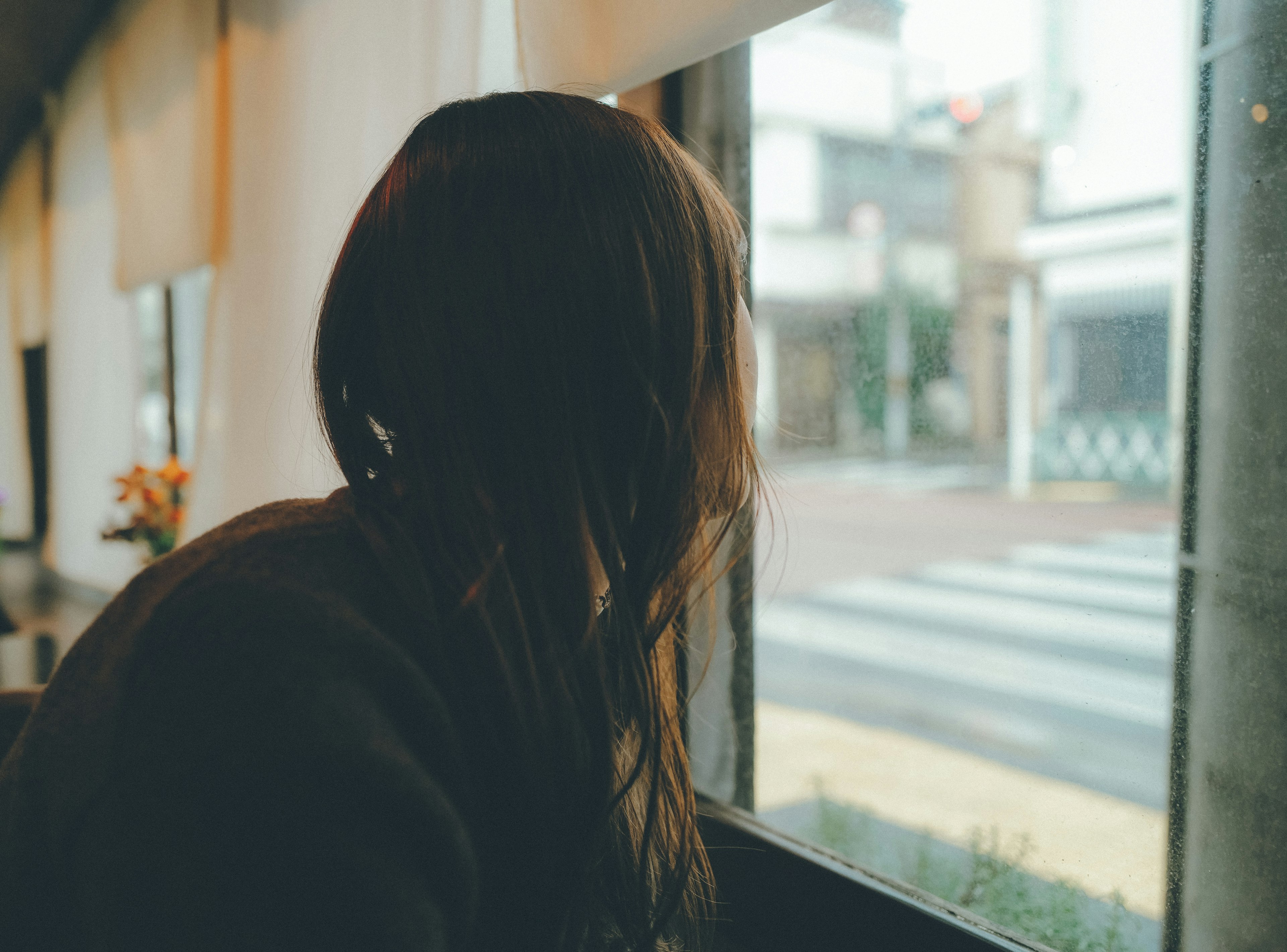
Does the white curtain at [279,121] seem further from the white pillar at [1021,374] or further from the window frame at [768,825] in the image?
the white pillar at [1021,374]

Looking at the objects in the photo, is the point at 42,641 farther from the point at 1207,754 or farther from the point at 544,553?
the point at 1207,754

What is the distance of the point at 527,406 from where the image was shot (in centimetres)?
56

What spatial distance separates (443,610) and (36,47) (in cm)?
385

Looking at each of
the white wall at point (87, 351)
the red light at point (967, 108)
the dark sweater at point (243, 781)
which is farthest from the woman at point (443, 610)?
the white wall at point (87, 351)

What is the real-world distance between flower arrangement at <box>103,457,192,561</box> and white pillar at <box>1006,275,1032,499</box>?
6.86ft

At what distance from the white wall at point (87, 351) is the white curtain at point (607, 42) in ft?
9.98

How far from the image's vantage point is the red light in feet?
3.48

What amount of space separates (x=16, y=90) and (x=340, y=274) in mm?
4277

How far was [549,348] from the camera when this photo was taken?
21.9 inches

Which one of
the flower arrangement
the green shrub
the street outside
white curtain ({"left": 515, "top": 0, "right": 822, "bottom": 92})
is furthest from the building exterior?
the flower arrangement

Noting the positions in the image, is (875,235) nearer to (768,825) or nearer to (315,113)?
(768,825)

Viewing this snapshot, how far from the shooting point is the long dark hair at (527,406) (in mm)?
549

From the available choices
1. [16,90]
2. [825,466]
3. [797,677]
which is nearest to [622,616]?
[825,466]

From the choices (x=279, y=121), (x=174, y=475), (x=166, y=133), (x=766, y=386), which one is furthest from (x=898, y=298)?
(x=166, y=133)
